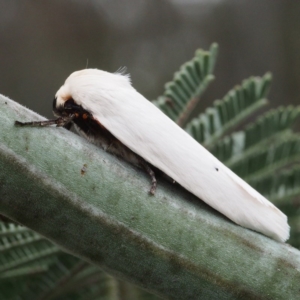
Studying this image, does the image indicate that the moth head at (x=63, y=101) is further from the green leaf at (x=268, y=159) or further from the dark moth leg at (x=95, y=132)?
the green leaf at (x=268, y=159)

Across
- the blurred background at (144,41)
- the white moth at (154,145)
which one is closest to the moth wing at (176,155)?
the white moth at (154,145)

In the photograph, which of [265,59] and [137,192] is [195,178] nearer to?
[137,192]

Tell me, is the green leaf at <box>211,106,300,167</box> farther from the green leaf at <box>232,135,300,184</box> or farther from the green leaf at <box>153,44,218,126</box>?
the green leaf at <box>153,44,218,126</box>

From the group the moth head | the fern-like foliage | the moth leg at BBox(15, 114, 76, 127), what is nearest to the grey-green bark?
the moth leg at BBox(15, 114, 76, 127)

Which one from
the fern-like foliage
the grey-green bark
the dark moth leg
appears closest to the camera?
the grey-green bark

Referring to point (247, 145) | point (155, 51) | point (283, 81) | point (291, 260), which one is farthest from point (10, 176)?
point (283, 81)

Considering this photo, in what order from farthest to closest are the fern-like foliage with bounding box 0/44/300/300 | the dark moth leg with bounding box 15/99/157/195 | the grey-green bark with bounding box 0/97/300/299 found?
the fern-like foliage with bounding box 0/44/300/300, the dark moth leg with bounding box 15/99/157/195, the grey-green bark with bounding box 0/97/300/299

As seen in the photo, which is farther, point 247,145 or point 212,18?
point 212,18
